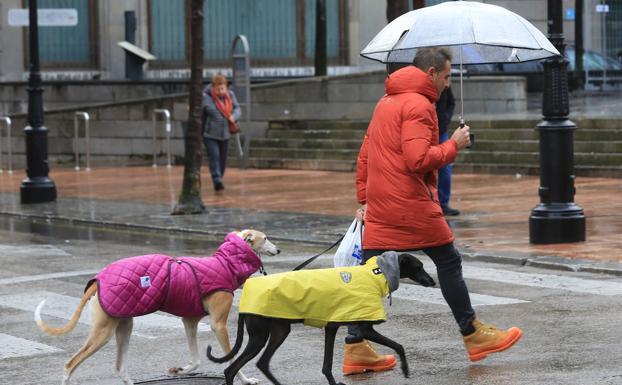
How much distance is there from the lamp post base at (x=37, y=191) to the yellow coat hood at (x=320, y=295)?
46.9 feet

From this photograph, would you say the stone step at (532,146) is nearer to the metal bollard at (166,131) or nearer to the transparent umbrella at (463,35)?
the metal bollard at (166,131)

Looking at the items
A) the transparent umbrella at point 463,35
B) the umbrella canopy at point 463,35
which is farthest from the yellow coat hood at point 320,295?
the umbrella canopy at point 463,35

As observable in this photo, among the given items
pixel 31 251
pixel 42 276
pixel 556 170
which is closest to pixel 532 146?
pixel 556 170

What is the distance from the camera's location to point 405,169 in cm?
784

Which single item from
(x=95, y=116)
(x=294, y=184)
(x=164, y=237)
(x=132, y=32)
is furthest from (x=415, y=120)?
(x=132, y=32)

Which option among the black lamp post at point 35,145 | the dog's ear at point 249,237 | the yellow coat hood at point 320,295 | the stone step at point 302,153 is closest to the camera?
the yellow coat hood at point 320,295

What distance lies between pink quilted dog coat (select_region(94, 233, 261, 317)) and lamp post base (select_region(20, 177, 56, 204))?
A: 45.3 feet

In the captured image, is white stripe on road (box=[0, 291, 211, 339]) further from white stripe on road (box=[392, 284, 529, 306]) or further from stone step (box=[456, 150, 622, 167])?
stone step (box=[456, 150, 622, 167])

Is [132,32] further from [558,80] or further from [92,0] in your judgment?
[558,80]

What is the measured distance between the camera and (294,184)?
Answer: 22234 mm

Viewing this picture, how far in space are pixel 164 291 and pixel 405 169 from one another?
63.3 inches

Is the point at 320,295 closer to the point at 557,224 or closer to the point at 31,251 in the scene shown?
the point at 557,224

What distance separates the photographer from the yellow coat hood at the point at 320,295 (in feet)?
23.2

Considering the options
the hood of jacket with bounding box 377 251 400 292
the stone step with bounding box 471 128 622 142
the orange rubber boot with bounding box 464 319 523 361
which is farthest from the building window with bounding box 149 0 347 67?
the hood of jacket with bounding box 377 251 400 292
